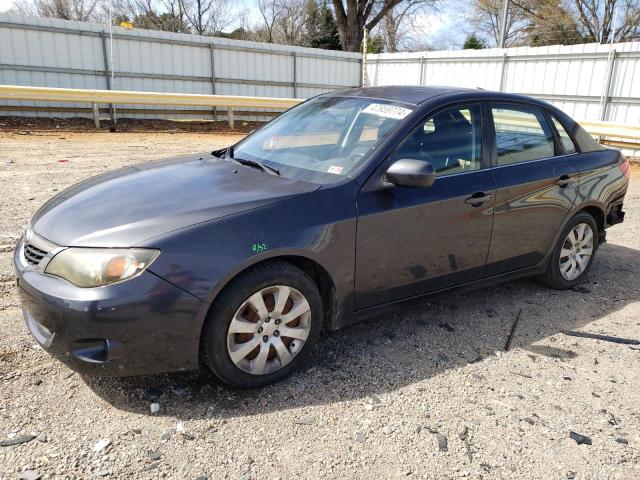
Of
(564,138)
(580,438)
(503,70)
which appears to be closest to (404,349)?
(580,438)

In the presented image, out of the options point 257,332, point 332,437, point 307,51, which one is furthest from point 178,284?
point 307,51

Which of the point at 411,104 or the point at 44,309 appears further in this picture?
the point at 411,104

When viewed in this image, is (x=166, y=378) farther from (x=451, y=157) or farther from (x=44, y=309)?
(x=451, y=157)

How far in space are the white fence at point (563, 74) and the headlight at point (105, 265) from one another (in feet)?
40.5

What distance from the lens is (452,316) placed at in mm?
4188

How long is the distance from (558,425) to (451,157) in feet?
6.06

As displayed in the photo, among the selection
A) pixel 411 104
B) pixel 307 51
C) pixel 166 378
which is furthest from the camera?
pixel 307 51

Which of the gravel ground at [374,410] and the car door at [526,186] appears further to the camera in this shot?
the car door at [526,186]

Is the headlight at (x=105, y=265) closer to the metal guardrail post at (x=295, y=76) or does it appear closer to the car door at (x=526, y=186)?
the car door at (x=526, y=186)

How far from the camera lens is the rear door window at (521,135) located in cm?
409

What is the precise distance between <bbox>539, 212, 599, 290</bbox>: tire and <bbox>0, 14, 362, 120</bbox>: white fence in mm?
14889

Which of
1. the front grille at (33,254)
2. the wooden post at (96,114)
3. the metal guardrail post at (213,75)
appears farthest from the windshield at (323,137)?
the metal guardrail post at (213,75)

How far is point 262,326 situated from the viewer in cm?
297

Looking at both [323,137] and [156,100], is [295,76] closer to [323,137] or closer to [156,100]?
[156,100]
